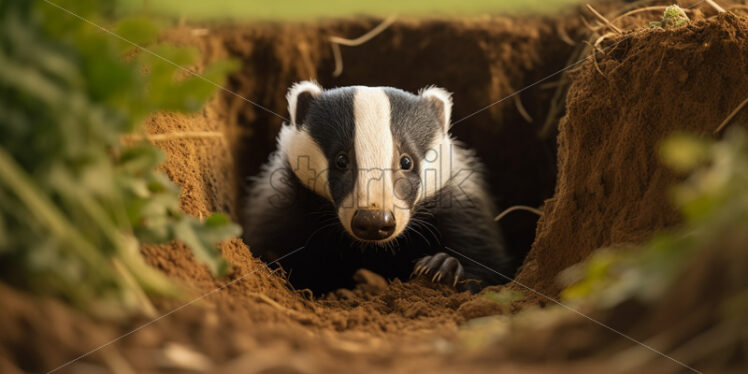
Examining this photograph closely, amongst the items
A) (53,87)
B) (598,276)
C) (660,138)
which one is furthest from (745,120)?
(53,87)

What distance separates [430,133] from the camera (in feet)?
10.4

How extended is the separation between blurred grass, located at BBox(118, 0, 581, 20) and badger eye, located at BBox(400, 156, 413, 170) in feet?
5.24

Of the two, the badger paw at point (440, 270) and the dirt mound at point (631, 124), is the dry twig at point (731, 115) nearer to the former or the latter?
the dirt mound at point (631, 124)

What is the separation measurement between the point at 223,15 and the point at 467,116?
68.6 inches

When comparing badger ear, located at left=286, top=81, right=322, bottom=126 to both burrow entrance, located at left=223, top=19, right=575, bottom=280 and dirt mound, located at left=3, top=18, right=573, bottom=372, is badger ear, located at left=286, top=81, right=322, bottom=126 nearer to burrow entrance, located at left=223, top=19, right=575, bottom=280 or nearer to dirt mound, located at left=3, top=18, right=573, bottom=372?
dirt mound, located at left=3, top=18, right=573, bottom=372

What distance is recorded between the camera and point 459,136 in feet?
14.5

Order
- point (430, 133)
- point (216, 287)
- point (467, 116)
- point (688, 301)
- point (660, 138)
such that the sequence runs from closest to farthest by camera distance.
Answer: point (688, 301) < point (216, 287) < point (660, 138) < point (430, 133) < point (467, 116)

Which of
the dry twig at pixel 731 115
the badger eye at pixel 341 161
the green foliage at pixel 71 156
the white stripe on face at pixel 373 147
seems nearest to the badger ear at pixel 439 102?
the white stripe on face at pixel 373 147

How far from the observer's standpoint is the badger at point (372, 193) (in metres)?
2.73

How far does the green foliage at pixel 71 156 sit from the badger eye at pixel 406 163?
5.05 feet

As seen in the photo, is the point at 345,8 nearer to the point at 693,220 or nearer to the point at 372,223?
the point at 372,223

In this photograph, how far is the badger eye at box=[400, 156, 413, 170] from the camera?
2871 mm

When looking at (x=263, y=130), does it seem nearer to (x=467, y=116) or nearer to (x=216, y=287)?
(x=467, y=116)


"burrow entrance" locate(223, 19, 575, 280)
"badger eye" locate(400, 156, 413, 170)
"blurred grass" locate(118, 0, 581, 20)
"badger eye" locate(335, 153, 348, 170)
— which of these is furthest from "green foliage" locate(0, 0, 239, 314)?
"burrow entrance" locate(223, 19, 575, 280)
